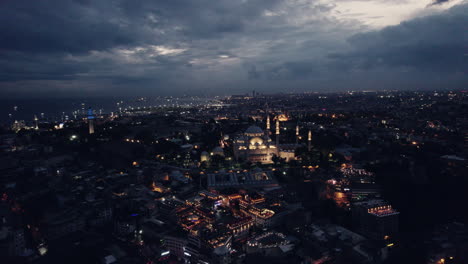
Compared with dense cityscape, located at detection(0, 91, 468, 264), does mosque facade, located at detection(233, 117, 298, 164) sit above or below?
above

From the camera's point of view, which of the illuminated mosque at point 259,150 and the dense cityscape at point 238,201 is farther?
the illuminated mosque at point 259,150

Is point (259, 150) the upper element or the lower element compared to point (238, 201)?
upper

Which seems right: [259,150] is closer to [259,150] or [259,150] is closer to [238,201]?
[259,150]

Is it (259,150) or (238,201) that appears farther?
(259,150)

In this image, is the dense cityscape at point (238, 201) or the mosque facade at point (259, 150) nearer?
the dense cityscape at point (238, 201)

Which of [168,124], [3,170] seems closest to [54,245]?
[3,170]

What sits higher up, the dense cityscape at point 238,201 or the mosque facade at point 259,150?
the mosque facade at point 259,150

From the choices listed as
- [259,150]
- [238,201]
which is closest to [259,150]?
[259,150]

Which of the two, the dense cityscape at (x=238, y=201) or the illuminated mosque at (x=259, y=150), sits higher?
the illuminated mosque at (x=259, y=150)

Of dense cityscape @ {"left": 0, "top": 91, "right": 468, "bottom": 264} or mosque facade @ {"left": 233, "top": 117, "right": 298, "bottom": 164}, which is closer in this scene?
dense cityscape @ {"left": 0, "top": 91, "right": 468, "bottom": 264}

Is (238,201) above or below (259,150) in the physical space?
below
